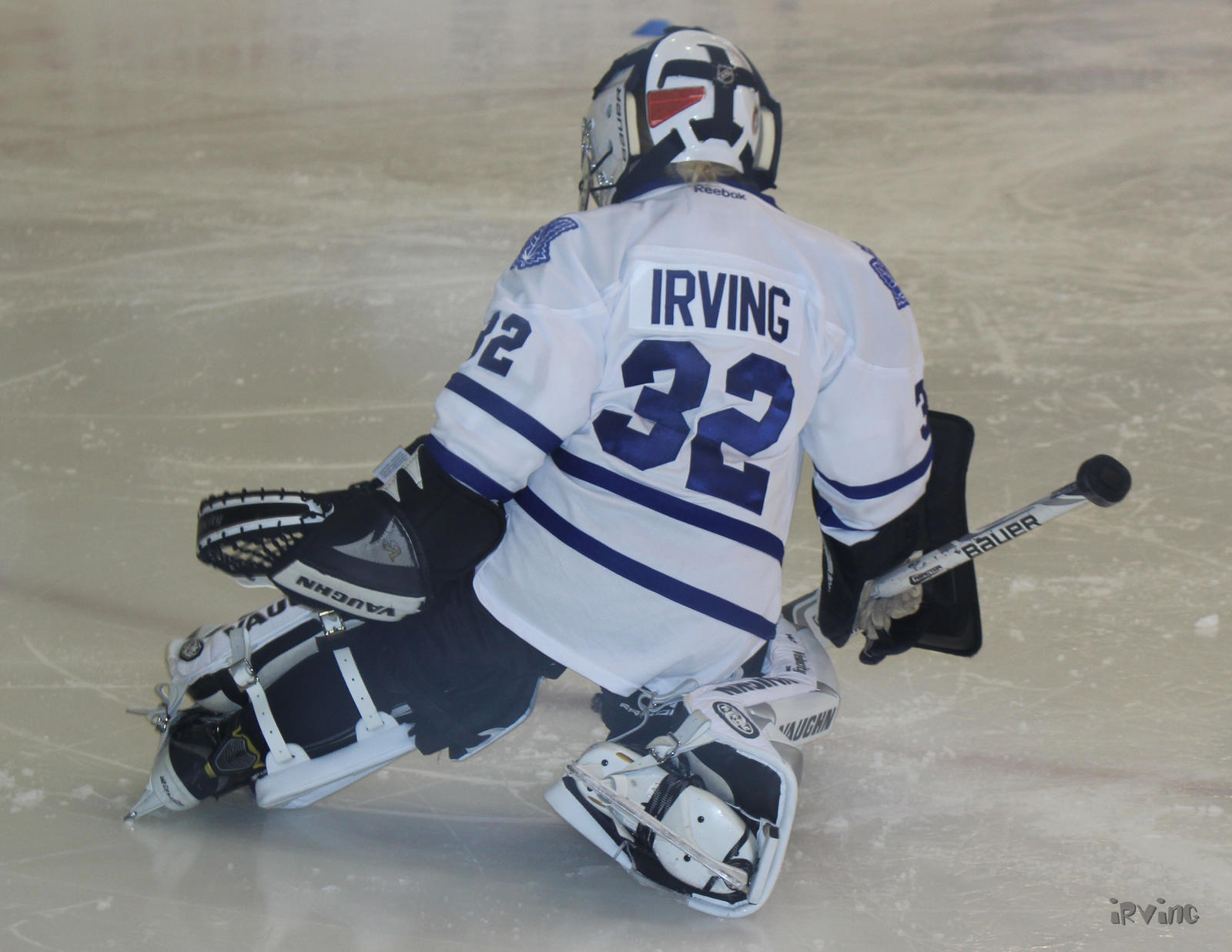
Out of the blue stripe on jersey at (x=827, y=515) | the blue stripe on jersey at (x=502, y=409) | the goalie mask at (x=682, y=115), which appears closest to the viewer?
the blue stripe on jersey at (x=502, y=409)

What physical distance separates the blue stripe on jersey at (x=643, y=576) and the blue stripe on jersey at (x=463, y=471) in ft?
0.42

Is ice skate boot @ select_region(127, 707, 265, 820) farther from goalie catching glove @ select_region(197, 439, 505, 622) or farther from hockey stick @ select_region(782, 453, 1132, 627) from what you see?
hockey stick @ select_region(782, 453, 1132, 627)

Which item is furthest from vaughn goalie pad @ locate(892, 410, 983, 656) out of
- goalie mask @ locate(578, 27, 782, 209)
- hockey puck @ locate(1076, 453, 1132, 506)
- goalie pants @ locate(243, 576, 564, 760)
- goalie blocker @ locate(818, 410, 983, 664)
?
goalie pants @ locate(243, 576, 564, 760)

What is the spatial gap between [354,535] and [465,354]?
66.3 inches

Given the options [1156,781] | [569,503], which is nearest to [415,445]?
[569,503]

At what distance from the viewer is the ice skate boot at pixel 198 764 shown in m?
1.57

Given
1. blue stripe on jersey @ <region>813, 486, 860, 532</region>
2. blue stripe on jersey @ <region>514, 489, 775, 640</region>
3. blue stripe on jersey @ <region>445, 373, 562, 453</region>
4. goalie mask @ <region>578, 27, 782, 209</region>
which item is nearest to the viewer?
blue stripe on jersey @ <region>445, 373, 562, 453</region>

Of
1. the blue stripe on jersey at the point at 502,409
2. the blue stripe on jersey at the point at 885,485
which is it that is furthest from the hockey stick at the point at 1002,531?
the blue stripe on jersey at the point at 502,409

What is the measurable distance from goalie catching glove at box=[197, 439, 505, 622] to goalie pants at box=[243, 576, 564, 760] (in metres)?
0.14

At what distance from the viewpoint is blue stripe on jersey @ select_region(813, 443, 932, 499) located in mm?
1595

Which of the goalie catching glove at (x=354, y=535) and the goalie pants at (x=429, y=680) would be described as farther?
the goalie pants at (x=429, y=680)

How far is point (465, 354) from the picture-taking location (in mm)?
2990

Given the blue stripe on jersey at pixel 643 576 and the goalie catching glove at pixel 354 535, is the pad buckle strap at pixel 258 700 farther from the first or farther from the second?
the blue stripe on jersey at pixel 643 576

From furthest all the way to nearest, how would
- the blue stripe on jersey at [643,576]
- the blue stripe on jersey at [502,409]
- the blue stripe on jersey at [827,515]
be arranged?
the blue stripe on jersey at [827,515] → the blue stripe on jersey at [643,576] → the blue stripe on jersey at [502,409]
